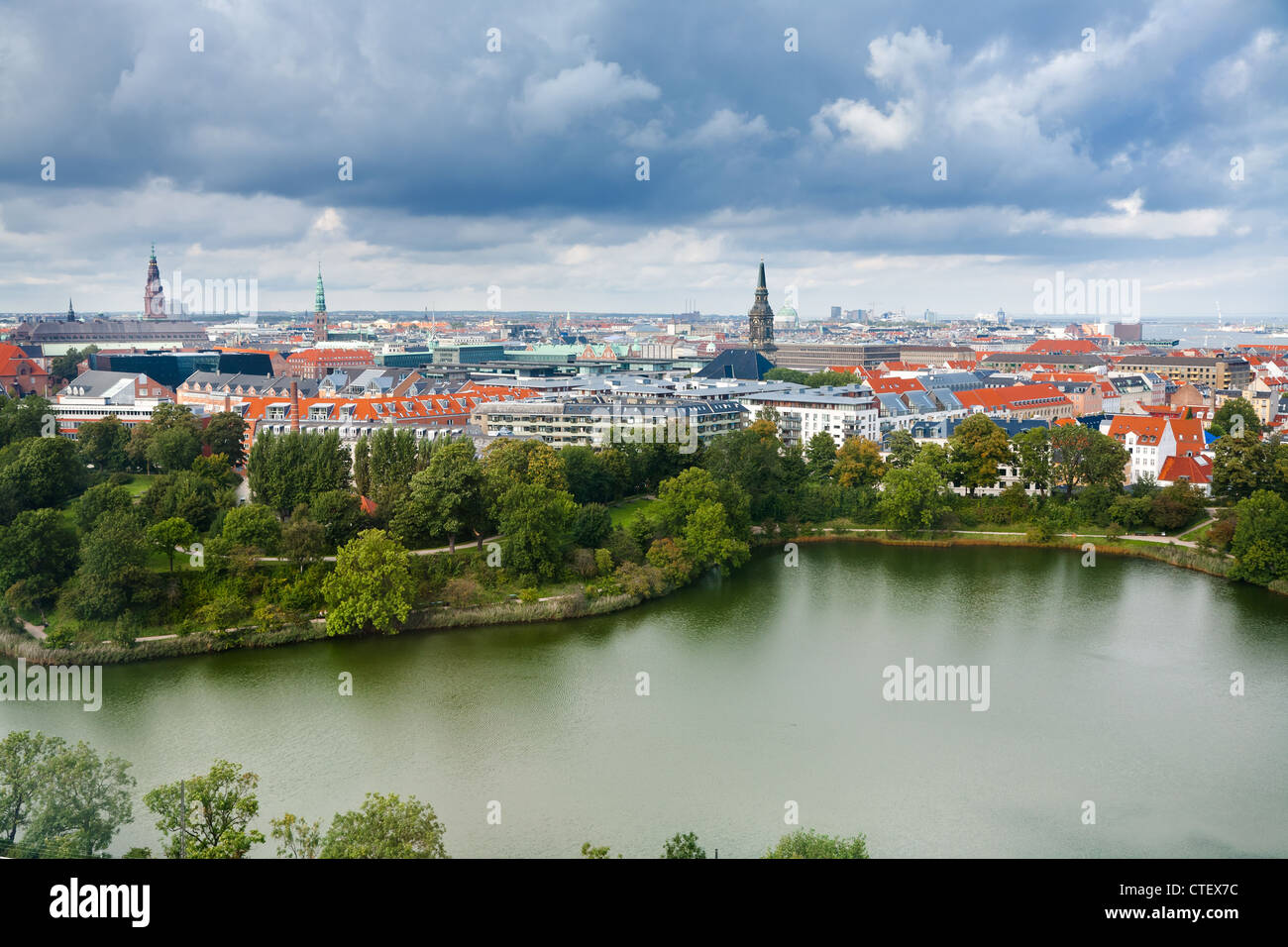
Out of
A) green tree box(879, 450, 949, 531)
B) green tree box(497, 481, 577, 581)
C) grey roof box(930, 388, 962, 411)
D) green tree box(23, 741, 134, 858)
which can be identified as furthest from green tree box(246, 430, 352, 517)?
grey roof box(930, 388, 962, 411)

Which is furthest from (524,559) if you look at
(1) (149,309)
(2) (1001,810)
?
(1) (149,309)

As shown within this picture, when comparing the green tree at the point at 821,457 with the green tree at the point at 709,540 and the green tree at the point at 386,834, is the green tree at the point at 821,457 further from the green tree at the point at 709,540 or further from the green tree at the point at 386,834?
the green tree at the point at 386,834

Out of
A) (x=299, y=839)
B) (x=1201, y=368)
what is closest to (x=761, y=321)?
(x=1201, y=368)

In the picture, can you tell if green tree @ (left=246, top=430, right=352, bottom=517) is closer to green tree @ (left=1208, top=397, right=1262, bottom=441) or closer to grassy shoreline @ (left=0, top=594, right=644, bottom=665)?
grassy shoreline @ (left=0, top=594, right=644, bottom=665)

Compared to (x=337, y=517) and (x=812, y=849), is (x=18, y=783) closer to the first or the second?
(x=812, y=849)

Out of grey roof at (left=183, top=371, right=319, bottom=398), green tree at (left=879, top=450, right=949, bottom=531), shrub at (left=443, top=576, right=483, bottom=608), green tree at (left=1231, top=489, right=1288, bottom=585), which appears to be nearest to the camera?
shrub at (left=443, top=576, right=483, bottom=608)

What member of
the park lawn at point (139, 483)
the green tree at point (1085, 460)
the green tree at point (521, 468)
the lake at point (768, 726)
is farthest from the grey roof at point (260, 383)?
the green tree at point (1085, 460)
